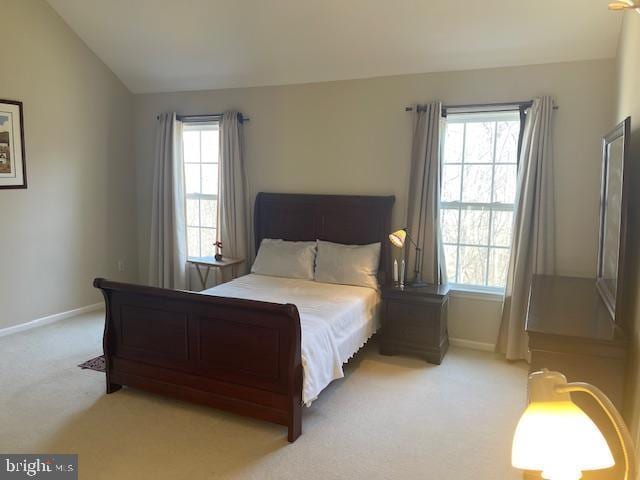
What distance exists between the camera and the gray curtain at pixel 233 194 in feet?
16.3

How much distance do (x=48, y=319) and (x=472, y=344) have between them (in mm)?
4010

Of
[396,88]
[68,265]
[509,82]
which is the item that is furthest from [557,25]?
[68,265]

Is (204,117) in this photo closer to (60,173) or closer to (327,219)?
(60,173)

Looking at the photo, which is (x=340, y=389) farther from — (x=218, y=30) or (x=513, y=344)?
(x=218, y=30)

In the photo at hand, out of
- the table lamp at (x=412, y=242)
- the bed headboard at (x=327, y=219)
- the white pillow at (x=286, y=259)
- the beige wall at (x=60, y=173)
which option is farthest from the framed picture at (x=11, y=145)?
the table lamp at (x=412, y=242)

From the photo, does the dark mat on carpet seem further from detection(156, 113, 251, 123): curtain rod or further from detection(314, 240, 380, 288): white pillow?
detection(156, 113, 251, 123): curtain rod

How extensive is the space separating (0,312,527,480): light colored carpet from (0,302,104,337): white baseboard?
2.44ft

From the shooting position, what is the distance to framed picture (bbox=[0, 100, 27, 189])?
4.34 m

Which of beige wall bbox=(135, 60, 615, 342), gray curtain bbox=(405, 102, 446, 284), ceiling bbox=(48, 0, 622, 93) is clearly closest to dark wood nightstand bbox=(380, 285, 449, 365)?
gray curtain bbox=(405, 102, 446, 284)

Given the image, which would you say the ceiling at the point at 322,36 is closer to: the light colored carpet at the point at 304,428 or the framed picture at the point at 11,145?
the framed picture at the point at 11,145

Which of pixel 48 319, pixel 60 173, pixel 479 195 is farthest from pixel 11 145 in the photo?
pixel 479 195

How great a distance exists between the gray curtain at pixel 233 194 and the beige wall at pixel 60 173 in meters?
1.32

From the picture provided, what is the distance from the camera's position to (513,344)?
3.99 meters

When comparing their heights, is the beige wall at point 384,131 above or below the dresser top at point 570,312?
above
